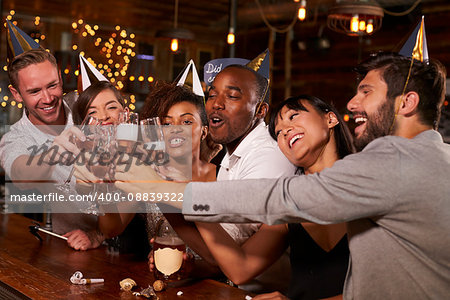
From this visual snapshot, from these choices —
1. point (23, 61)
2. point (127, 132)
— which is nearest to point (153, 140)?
point (127, 132)

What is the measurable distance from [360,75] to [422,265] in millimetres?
587

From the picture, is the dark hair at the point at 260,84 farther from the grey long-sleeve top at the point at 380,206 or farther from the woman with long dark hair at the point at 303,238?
the grey long-sleeve top at the point at 380,206

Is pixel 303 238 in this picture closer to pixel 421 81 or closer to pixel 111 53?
pixel 421 81

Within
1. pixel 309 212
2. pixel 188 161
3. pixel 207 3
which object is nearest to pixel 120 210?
pixel 188 161

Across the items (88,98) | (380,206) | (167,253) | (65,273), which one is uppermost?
(88,98)

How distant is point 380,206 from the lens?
3.91 feet

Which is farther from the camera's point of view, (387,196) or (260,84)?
(260,84)

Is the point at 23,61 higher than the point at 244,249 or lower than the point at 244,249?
higher

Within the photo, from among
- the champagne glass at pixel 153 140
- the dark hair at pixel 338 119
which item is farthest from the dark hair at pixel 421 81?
the champagne glass at pixel 153 140

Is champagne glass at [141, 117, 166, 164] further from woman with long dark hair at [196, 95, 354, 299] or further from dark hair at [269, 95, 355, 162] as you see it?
dark hair at [269, 95, 355, 162]

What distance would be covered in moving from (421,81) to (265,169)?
0.70 metres

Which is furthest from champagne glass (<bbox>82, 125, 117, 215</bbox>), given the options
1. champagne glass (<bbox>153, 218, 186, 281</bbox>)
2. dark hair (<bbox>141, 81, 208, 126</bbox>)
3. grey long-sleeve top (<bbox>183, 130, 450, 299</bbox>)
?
dark hair (<bbox>141, 81, 208, 126</bbox>)

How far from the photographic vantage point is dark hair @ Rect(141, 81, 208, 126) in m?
2.14

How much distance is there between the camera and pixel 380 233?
4.18ft
